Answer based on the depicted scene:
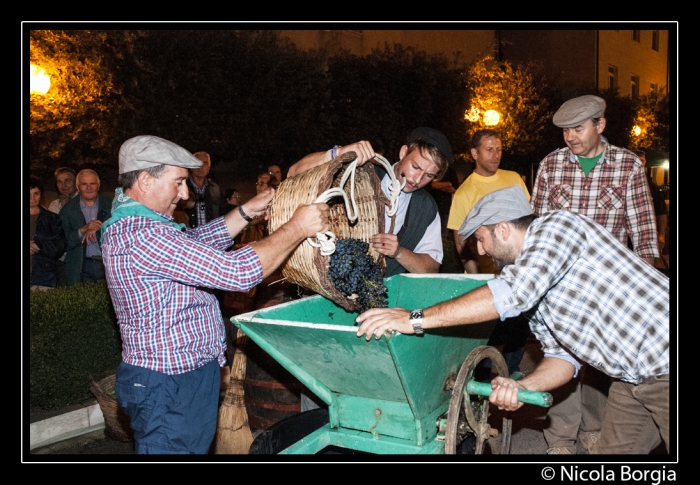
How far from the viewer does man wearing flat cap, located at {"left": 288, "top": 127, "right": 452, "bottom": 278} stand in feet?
12.2

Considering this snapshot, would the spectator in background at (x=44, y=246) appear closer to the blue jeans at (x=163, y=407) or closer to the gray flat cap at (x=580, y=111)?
the blue jeans at (x=163, y=407)

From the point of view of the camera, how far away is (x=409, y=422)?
120 inches

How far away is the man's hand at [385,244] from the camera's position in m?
3.71

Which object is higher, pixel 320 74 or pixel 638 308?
pixel 320 74

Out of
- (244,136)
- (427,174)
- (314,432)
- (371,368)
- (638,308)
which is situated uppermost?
(244,136)

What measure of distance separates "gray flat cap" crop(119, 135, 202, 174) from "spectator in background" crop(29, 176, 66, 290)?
3842mm

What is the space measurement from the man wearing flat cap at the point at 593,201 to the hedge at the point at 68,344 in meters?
3.31

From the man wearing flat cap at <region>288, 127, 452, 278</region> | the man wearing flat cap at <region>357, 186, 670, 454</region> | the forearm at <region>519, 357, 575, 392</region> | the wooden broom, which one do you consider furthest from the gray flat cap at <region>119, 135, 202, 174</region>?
the forearm at <region>519, 357, 575, 392</region>

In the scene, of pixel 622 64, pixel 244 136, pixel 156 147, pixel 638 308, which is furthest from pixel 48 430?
pixel 622 64

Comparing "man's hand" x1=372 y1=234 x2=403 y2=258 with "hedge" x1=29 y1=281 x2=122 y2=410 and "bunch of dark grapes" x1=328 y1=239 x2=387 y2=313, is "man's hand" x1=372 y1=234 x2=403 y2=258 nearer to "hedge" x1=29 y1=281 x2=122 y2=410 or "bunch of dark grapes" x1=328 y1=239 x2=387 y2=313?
"bunch of dark grapes" x1=328 y1=239 x2=387 y2=313

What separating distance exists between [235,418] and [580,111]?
3.09 m

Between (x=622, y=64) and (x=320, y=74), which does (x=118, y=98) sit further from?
(x=622, y=64)

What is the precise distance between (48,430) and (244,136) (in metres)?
9.63

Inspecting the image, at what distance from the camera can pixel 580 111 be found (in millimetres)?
4270
